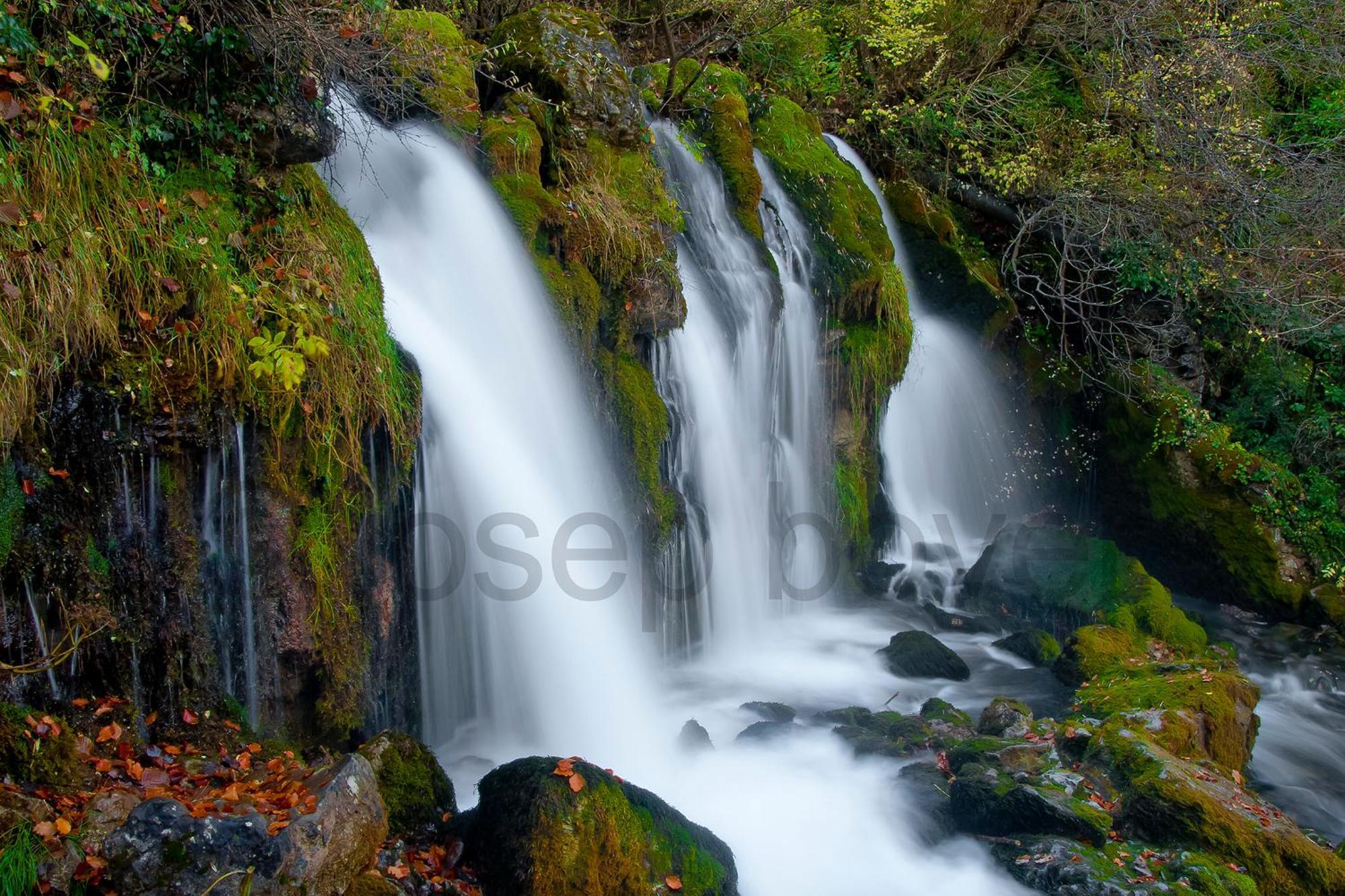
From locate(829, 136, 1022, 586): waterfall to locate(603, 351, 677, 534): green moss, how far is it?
370 cm

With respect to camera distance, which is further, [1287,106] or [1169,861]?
[1287,106]

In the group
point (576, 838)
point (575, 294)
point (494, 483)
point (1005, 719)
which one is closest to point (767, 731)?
point (1005, 719)

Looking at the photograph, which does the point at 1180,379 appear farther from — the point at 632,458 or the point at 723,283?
the point at 632,458

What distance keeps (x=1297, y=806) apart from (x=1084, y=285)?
6.52 metres

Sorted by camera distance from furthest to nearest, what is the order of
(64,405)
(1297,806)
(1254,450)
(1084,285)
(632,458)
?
1. (1254,450)
2. (1084,285)
3. (632,458)
4. (1297,806)
5. (64,405)

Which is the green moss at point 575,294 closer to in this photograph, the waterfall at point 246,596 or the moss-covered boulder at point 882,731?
the waterfall at point 246,596

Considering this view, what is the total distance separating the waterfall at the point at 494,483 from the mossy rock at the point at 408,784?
1104 mm

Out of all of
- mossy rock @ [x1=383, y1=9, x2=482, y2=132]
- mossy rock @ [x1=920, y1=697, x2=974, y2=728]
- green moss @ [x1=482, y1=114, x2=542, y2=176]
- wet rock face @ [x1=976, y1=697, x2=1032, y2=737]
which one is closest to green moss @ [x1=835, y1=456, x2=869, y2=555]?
mossy rock @ [x1=920, y1=697, x2=974, y2=728]

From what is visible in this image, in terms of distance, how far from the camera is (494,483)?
5543mm

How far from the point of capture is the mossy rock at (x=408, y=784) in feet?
13.3

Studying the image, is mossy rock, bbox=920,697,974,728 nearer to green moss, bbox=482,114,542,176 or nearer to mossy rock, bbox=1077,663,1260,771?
mossy rock, bbox=1077,663,1260,771

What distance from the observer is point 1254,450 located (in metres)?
11.9

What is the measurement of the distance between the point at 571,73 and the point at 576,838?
5.95 metres

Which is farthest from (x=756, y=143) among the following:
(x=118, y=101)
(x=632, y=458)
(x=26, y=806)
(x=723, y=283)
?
(x=26, y=806)
